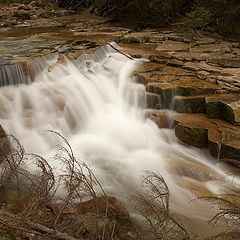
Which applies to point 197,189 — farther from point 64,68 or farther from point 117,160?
point 64,68

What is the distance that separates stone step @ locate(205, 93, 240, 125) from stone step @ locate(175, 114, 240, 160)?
14cm

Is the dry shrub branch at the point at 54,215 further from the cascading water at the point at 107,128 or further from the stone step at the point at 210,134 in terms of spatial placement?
the stone step at the point at 210,134

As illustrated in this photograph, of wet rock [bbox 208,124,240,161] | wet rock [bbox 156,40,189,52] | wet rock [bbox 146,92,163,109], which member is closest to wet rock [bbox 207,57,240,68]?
wet rock [bbox 156,40,189,52]

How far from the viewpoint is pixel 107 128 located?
10.0m

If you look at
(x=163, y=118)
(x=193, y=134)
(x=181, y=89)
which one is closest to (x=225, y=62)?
(x=181, y=89)

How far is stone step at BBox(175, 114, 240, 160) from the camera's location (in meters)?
8.27

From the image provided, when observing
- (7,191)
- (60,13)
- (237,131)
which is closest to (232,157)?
(237,131)

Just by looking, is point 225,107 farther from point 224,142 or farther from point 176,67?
point 176,67

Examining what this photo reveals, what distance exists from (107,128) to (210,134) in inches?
105

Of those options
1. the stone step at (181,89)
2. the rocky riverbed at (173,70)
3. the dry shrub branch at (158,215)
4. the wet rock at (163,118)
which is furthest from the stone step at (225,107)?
the dry shrub branch at (158,215)

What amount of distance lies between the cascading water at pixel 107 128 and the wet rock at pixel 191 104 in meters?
0.77

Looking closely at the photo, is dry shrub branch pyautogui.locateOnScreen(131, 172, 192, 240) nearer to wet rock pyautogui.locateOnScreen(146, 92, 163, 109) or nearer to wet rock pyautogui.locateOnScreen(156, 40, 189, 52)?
wet rock pyautogui.locateOnScreen(146, 92, 163, 109)

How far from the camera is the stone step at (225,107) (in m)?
8.91

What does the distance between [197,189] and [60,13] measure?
18364 millimetres
